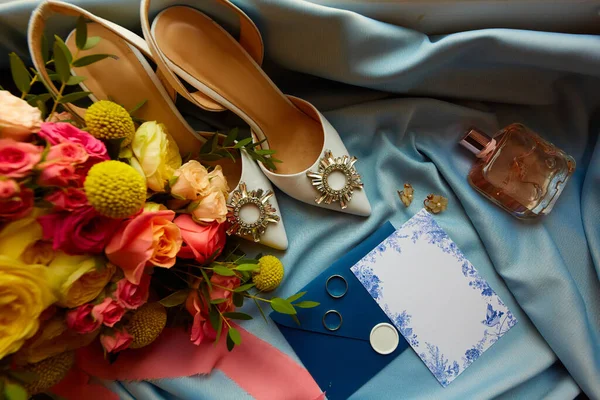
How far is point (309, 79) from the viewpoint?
91 cm

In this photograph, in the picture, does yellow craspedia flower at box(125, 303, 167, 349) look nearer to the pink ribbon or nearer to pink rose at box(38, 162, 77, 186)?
the pink ribbon

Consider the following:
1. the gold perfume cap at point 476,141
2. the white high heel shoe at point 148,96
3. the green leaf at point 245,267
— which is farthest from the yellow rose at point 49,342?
the gold perfume cap at point 476,141

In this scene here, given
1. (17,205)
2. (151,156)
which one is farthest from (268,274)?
(17,205)

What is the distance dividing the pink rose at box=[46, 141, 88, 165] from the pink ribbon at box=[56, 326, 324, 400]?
0.39m

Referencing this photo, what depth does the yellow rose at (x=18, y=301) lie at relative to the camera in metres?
0.43

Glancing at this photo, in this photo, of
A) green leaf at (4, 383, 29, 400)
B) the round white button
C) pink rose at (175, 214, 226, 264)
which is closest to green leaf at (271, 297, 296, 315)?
pink rose at (175, 214, 226, 264)

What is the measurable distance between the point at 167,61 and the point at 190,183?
0.25 m

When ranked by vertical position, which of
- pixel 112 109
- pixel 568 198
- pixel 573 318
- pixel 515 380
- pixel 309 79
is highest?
pixel 112 109

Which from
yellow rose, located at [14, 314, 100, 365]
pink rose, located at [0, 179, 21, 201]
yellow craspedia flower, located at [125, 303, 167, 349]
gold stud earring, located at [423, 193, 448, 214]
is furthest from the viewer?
gold stud earring, located at [423, 193, 448, 214]

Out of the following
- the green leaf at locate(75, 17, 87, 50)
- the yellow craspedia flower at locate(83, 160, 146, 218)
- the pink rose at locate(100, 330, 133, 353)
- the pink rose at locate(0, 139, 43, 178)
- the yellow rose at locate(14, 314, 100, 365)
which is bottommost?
the pink rose at locate(100, 330, 133, 353)

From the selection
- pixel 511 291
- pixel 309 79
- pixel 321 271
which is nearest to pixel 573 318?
pixel 511 291

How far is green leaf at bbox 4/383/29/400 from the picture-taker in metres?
0.46

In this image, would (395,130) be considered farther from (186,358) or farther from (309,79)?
(186,358)

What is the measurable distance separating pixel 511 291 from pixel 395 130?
37cm
